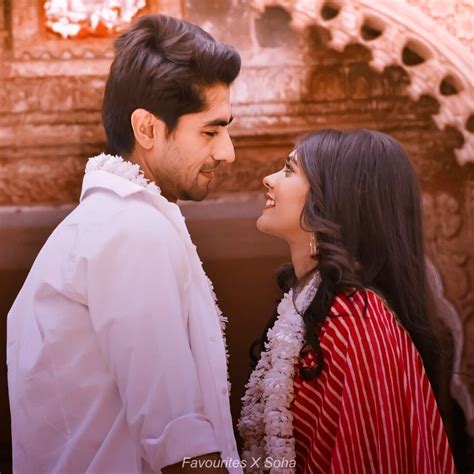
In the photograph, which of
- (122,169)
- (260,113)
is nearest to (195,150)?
(122,169)

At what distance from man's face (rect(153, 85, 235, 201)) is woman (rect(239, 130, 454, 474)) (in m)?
0.23

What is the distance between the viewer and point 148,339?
1617 mm

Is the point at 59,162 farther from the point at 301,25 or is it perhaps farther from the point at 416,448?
the point at 416,448

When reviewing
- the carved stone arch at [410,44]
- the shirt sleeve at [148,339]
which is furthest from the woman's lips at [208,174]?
the carved stone arch at [410,44]

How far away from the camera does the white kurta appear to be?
5.31 feet

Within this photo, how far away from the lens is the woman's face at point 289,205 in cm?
216

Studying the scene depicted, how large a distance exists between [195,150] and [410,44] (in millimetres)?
977

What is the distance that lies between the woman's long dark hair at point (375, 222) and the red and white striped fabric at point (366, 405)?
0.42 feet

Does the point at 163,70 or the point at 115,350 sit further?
the point at 163,70

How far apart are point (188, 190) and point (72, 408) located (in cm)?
67

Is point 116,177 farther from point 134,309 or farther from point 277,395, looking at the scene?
point 277,395

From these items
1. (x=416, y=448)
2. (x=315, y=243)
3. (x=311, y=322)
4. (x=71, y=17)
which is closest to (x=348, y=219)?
(x=315, y=243)

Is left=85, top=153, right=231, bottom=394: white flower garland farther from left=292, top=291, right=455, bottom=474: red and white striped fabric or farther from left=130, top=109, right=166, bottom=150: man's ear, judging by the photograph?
left=292, top=291, right=455, bottom=474: red and white striped fabric

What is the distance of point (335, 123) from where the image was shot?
2643 millimetres
